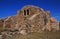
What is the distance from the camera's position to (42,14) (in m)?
23.3

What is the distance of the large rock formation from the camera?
69.8 ft

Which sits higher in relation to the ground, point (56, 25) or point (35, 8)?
point (35, 8)

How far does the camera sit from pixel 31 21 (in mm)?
21609

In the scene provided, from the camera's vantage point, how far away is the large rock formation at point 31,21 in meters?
21.3

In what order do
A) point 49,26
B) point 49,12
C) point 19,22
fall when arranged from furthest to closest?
point 49,12 < point 19,22 < point 49,26

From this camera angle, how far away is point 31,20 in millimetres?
21797

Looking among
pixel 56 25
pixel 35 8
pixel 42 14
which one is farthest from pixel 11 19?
pixel 56 25

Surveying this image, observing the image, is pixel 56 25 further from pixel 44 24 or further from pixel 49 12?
pixel 49 12

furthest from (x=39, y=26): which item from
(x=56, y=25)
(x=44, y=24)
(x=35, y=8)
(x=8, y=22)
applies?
(x=8, y=22)

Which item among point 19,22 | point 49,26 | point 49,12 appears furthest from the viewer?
point 49,12

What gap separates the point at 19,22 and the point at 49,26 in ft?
21.1

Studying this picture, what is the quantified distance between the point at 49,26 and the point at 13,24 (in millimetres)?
7794

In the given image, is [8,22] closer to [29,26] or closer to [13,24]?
[13,24]

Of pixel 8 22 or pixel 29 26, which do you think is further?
pixel 8 22
